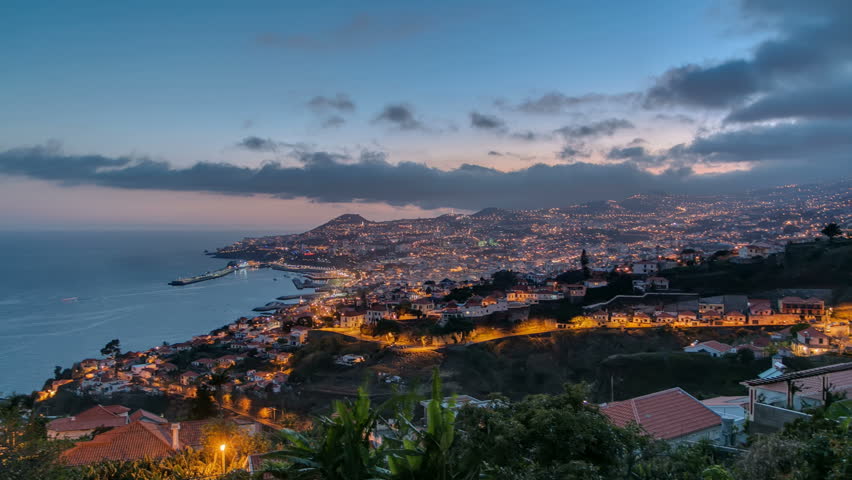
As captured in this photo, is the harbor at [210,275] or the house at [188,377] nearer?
the house at [188,377]

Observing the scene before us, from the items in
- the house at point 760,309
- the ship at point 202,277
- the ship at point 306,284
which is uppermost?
the house at point 760,309

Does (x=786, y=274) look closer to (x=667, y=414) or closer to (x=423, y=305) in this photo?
(x=423, y=305)

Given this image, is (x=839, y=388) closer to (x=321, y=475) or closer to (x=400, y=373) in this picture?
(x=321, y=475)

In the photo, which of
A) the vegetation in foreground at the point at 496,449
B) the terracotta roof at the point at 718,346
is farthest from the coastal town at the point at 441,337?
the vegetation in foreground at the point at 496,449

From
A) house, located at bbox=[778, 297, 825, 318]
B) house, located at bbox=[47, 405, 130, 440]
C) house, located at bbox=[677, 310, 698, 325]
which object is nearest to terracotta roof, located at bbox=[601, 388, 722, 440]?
house, located at bbox=[47, 405, 130, 440]

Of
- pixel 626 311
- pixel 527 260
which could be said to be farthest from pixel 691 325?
pixel 527 260

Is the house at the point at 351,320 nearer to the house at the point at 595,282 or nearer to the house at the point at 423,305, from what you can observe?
the house at the point at 423,305
